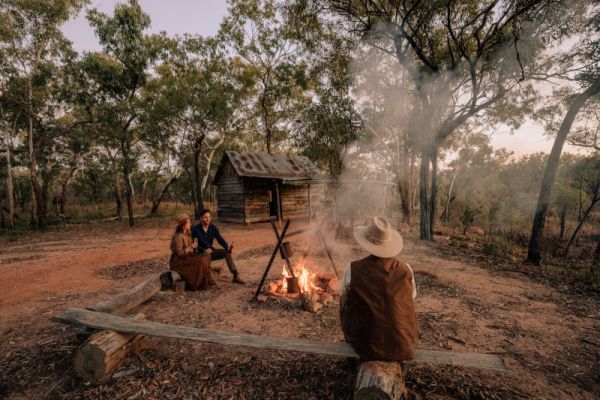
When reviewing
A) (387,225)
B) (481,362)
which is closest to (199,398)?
(387,225)

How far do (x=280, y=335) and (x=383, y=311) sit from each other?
2.24 meters

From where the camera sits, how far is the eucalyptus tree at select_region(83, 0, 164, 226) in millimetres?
13859

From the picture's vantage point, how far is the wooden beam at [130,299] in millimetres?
4203

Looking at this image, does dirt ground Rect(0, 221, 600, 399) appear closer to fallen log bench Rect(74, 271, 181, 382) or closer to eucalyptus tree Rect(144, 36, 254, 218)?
fallen log bench Rect(74, 271, 181, 382)

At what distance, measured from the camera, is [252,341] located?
3143 mm

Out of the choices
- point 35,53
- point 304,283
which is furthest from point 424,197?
point 35,53

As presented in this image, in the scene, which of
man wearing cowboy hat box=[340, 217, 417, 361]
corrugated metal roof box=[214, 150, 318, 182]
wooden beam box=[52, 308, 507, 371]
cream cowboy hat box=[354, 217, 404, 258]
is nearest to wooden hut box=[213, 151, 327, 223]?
corrugated metal roof box=[214, 150, 318, 182]

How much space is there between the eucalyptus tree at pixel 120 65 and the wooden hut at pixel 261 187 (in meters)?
5.96

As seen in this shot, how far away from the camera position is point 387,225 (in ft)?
9.64

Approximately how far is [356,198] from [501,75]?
32.1ft

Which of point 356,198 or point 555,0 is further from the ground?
point 555,0

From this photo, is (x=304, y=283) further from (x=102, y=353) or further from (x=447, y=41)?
(x=447, y=41)

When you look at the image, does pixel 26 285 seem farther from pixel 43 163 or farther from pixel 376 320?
pixel 43 163

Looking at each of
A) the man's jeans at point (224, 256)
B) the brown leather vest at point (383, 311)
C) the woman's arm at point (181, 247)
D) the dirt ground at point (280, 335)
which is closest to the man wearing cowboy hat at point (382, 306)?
the brown leather vest at point (383, 311)
